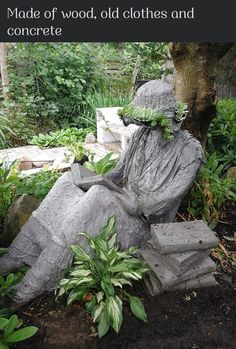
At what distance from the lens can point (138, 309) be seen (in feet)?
7.18

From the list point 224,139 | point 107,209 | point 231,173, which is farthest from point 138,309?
point 224,139

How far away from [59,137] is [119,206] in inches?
174

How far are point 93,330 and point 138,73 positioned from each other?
766 cm

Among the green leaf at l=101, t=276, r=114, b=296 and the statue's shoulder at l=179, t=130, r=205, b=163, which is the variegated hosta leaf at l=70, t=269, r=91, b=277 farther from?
the statue's shoulder at l=179, t=130, r=205, b=163

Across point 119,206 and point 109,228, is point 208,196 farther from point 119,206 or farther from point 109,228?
point 109,228

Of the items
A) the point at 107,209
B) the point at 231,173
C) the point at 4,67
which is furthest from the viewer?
the point at 4,67

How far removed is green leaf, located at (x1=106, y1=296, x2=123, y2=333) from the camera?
2025mm

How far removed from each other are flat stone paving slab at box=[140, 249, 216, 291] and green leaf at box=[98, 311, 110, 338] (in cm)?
45

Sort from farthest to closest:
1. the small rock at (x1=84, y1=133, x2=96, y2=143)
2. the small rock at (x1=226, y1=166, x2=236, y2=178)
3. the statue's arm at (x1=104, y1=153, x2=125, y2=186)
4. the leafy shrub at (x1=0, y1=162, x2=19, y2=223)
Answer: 1. the small rock at (x1=84, y1=133, x2=96, y2=143)
2. the small rock at (x1=226, y1=166, x2=236, y2=178)
3. the leafy shrub at (x1=0, y1=162, x2=19, y2=223)
4. the statue's arm at (x1=104, y1=153, x2=125, y2=186)

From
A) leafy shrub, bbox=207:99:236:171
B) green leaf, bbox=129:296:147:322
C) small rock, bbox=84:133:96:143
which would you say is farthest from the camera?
small rock, bbox=84:133:96:143

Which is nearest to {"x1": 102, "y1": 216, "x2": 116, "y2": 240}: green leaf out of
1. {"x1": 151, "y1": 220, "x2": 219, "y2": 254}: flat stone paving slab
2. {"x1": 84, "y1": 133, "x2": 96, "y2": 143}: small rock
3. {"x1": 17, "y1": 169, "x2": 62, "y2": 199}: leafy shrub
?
{"x1": 151, "y1": 220, "x2": 219, "y2": 254}: flat stone paving slab

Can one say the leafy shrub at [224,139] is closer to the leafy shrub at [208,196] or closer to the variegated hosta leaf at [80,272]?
the leafy shrub at [208,196]

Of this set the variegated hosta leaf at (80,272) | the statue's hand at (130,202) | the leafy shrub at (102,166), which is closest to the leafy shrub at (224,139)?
the leafy shrub at (102,166)

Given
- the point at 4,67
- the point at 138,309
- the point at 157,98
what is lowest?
the point at 138,309
